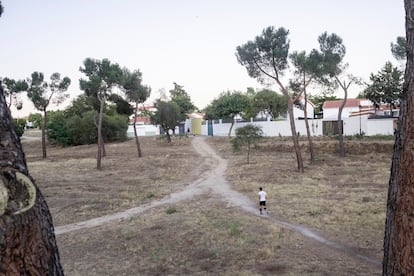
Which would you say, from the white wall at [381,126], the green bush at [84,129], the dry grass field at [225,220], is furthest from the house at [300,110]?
the dry grass field at [225,220]

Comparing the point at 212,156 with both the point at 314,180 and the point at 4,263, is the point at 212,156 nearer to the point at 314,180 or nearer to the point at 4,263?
the point at 314,180

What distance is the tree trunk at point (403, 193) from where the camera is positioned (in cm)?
376

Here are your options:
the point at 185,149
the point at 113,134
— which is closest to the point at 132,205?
the point at 185,149

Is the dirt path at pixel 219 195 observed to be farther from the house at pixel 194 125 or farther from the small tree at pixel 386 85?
the house at pixel 194 125

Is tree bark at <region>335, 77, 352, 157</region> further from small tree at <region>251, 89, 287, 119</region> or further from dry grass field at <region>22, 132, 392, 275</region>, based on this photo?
small tree at <region>251, 89, 287, 119</region>

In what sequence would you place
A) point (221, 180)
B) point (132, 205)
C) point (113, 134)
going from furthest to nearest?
point (113, 134) < point (221, 180) < point (132, 205)

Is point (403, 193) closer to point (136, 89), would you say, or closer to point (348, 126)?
point (136, 89)

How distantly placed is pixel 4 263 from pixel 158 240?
8.55m

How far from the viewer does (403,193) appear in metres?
3.84

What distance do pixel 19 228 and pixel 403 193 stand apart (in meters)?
3.34

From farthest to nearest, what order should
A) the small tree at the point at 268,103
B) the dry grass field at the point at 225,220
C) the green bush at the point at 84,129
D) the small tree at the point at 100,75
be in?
the small tree at the point at 268,103, the green bush at the point at 84,129, the small tree at the point at 100,75, the dry grass field at the point at 225,220

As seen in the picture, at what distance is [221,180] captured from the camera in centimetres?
2370

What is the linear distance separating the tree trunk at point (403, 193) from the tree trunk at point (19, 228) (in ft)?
9.98

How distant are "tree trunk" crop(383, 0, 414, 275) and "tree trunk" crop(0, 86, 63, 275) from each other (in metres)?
3.04
